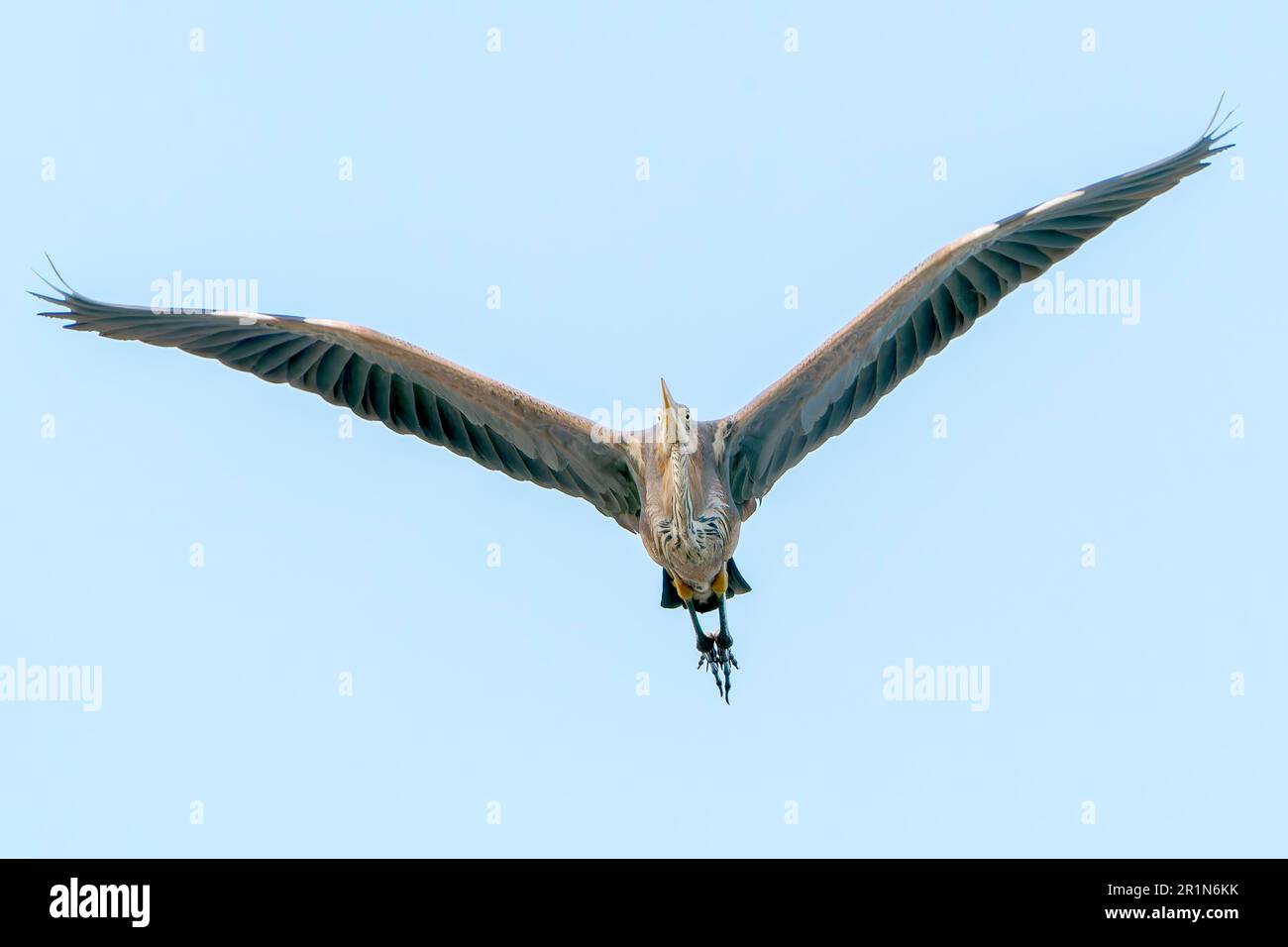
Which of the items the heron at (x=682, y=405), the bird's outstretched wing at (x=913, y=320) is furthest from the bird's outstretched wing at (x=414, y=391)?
the bird's outstretched wing at (x=913, y=320)

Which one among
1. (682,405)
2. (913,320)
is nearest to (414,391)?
(682,405)

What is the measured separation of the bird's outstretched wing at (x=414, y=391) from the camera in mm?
13828

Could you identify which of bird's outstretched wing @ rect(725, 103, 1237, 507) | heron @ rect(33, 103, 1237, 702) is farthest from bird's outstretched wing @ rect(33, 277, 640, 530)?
bird's outstretched wing @ rect(725, 103, 1237, 507)

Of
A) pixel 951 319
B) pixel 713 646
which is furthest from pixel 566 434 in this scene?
pixel 951 319

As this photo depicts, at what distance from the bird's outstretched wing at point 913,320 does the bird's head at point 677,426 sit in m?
0.70

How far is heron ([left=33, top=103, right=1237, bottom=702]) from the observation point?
13.5m

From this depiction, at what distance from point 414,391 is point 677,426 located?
7.26 ft

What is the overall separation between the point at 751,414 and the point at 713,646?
5.66 feet

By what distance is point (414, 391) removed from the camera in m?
14.4

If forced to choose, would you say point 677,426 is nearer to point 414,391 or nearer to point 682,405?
point 682,405

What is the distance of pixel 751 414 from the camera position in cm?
1395

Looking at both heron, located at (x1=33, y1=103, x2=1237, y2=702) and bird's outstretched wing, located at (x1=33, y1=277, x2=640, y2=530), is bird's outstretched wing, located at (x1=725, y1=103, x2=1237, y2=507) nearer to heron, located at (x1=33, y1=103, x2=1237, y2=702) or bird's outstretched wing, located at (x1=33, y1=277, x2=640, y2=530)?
heron, located at (x1=33, y1=103, x2=1237, y2=702)

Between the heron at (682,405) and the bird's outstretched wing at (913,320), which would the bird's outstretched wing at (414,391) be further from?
the bird's outstretched wing at (913,320)

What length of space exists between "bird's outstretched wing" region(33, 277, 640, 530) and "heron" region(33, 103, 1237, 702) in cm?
1
